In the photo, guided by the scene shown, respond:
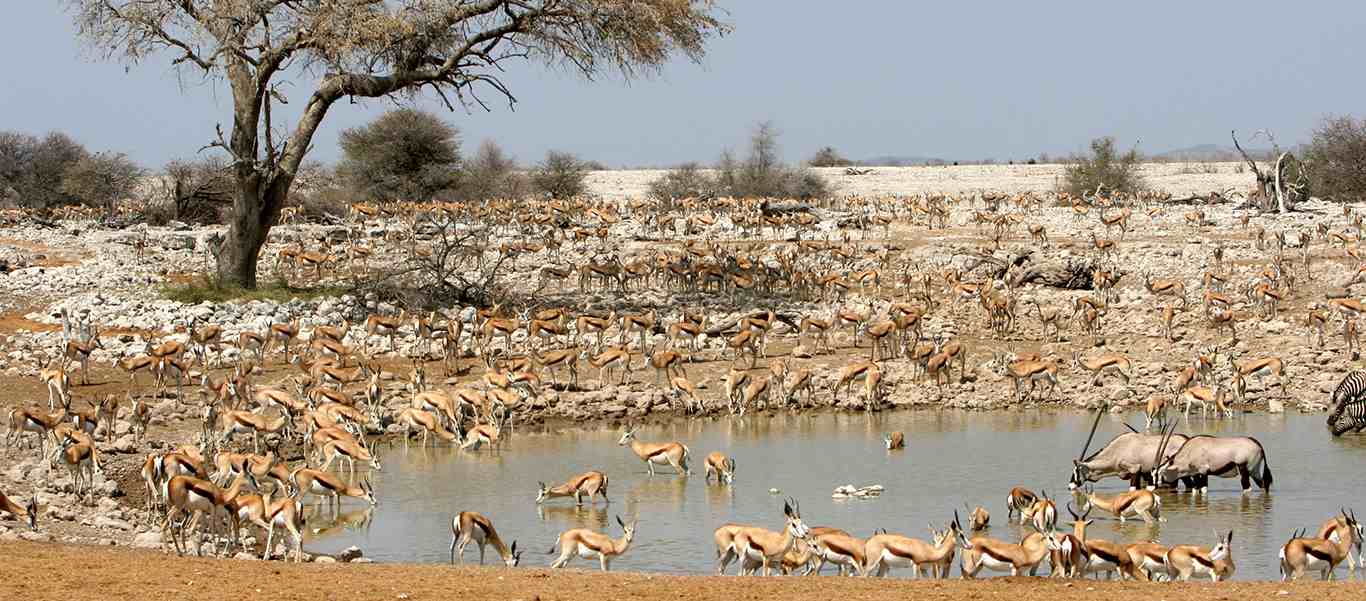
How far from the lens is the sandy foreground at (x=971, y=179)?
172ft

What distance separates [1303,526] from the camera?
1152 cm

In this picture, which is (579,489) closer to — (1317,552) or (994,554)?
(994,554)

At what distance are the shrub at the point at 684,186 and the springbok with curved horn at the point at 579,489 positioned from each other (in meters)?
28.6

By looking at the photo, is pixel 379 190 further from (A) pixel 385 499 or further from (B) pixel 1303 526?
(B) pixel 1303 526

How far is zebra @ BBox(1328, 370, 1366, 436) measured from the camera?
15383 millimetres

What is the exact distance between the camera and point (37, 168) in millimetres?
46125

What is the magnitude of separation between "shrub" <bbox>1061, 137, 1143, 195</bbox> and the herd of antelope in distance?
439 inches

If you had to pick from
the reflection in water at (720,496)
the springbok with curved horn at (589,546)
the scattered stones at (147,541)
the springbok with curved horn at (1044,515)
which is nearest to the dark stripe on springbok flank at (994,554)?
the springbok with curved horn at (1044,515)

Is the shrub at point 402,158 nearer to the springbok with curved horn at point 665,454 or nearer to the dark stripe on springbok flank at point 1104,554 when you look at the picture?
the springbok with curved horn at point 665,454

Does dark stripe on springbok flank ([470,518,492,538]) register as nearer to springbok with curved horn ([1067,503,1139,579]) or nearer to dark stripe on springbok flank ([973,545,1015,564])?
dark stripe on springbok flank ([973,545,1015,564])

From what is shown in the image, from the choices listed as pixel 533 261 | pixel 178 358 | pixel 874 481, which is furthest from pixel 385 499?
pixel 533 261

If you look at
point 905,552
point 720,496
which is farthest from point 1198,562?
point 720,496

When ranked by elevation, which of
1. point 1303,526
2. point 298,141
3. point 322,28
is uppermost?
point 322,28

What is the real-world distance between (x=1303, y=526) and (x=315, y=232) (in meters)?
24.3
